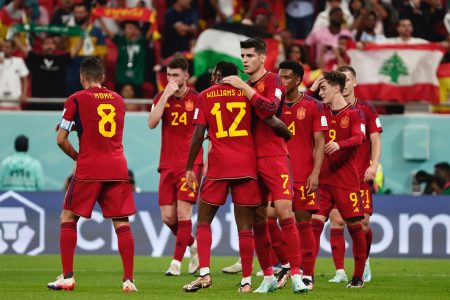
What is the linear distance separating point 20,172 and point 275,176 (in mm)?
8981

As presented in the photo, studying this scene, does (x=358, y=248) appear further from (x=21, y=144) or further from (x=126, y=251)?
(x=21, y=144)

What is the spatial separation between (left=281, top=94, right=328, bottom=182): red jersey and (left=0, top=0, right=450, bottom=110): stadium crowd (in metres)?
8.14

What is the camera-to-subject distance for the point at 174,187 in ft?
51.8

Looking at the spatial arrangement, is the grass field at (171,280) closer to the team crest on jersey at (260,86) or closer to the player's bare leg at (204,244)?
the player's bare leg at (204,244)

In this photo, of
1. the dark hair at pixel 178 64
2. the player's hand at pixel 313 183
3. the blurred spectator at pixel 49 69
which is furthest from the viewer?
the blurred spectator at pixel 49 69

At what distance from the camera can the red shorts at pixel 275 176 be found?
12.0 m

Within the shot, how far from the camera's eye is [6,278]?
14.4m

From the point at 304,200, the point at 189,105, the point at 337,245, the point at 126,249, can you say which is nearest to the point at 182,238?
the point at 189,105

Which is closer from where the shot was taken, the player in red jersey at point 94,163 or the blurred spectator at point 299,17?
the player in red jersey at point 94,163

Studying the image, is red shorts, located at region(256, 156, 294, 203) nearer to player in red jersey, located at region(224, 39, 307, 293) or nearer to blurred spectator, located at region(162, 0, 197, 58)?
player in red jersey, located at region(224, 39, 307, 293)

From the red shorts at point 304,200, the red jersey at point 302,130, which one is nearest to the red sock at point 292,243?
the red shorts at point 304,200

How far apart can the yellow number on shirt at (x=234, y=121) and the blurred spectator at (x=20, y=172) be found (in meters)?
8.67

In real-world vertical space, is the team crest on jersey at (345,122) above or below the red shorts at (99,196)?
above

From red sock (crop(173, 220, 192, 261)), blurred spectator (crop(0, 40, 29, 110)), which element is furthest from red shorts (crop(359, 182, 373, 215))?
blurred spectator (crop(0, 40, 29, 110))
